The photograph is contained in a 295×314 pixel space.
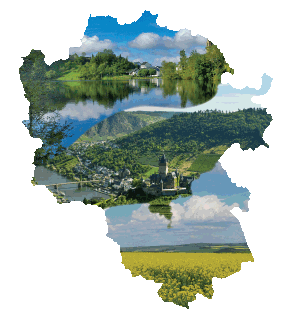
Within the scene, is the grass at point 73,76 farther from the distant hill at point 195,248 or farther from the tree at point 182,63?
the distant hill at point 195,248

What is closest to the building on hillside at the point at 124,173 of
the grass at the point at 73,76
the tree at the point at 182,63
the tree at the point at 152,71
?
the grass at the point at 73,76

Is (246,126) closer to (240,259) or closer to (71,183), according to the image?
(240,259)

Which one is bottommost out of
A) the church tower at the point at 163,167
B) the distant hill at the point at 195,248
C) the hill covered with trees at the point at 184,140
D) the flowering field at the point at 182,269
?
the flowering field at the point at 182,269

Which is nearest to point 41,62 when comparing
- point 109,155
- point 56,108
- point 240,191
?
point 56,108

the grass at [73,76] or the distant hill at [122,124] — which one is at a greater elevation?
the grass at [73,76]

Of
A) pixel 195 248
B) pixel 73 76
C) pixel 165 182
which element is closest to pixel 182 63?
pixel 73 76

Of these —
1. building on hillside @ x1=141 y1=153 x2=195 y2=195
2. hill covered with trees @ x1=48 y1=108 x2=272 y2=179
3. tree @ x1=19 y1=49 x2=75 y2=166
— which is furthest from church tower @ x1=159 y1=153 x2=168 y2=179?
tree @ x1=19 y1=49 x2=75 y2=166

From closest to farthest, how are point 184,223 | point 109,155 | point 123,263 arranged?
point 123,263 < point 184,223 < point 109,155
